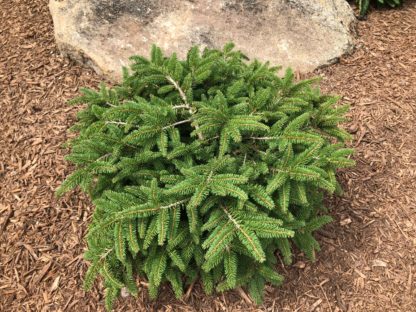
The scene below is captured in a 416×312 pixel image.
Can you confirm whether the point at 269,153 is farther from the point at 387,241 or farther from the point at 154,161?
the point at 387,241

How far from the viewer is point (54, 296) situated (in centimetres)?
346

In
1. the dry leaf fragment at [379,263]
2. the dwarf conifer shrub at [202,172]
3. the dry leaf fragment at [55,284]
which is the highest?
the dwarf conifer shrub at [202,172]

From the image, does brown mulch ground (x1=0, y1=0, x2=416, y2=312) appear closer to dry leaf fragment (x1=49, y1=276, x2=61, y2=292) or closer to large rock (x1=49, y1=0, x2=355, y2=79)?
dry leaf fragment (x1=49, y1=276, x2=61, y2=292)

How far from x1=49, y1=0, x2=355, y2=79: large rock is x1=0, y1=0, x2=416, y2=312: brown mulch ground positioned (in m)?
0.29

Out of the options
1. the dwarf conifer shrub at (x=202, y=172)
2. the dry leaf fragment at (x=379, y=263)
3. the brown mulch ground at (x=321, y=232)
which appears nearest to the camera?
the dwarf conifer shrub at (x=202, y=172)

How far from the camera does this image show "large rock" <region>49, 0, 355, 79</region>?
4883 millimetres

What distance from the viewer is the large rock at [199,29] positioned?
488 centimetres

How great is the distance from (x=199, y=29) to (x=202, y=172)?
2935mm

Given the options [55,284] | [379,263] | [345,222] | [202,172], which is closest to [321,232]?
[345,222]

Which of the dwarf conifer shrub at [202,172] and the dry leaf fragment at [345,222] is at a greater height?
the dwarf conifer shrub at [202,172]

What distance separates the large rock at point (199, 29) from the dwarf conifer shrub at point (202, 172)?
163 cm

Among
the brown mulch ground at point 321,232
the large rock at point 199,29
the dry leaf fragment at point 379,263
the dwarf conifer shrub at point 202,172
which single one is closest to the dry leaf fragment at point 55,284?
the brown mulch ground at point 321,232

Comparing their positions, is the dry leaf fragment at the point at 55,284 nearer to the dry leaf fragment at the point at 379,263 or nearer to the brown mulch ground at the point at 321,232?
the brown mulch ground at the point at 321,232

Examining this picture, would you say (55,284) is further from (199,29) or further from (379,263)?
(199,29)
